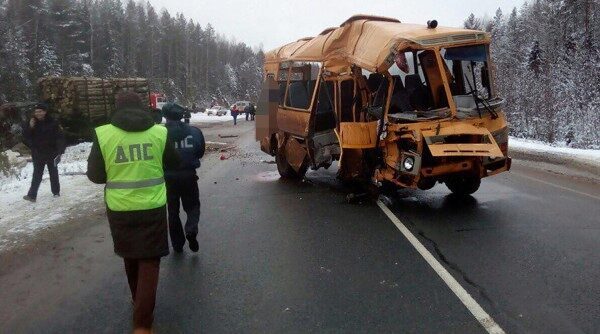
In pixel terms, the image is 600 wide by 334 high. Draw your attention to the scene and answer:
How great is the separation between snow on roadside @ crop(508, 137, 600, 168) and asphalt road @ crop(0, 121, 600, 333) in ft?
19.8

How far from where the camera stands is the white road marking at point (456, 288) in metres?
3.51

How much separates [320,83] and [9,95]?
21762mm

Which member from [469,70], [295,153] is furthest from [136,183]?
[295,153]

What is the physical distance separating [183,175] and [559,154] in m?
12.7

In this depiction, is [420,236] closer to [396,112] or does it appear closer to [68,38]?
[396,112]

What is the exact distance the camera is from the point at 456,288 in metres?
4.20

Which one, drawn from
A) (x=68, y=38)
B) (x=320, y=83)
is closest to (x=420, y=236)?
(x=320, y=83)

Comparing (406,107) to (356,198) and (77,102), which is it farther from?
(77,102)

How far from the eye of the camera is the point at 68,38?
197 ft

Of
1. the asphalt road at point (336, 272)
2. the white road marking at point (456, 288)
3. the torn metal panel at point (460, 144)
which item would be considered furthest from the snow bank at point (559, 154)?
the white road marking at point (456, 288)

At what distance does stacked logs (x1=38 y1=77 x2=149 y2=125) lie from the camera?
18.4m

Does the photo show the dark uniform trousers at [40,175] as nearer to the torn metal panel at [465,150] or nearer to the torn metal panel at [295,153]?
the torn metal panel at [295,153]

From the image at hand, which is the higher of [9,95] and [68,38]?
[68,38]

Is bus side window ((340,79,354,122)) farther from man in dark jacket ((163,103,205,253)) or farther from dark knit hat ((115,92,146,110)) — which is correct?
dark knit hat ((115,92,146,110))
